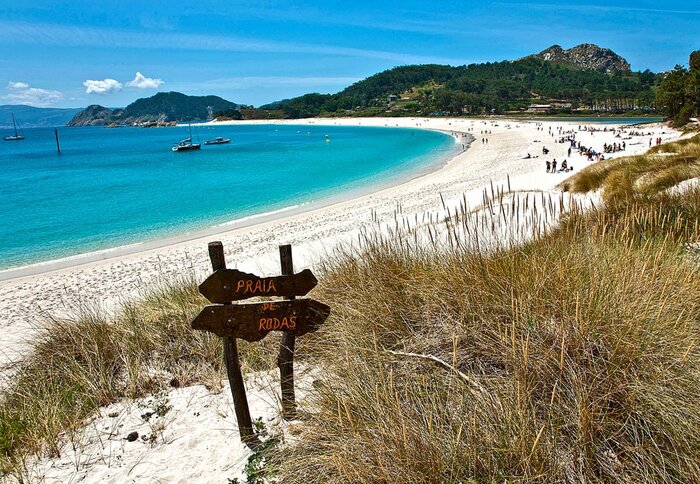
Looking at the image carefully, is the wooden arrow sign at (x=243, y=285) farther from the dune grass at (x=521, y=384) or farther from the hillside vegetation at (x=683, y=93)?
the hillside vegetation at (x=683, y=93)

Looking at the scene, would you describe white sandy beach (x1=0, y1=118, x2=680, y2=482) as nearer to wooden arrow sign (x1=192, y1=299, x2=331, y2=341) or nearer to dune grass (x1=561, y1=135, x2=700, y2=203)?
wooden arrow sign (x1=192, y1=299, x2=331, y2=341)

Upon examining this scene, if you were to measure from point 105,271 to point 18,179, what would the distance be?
40.1 metres

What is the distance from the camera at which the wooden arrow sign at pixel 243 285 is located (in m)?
3.14

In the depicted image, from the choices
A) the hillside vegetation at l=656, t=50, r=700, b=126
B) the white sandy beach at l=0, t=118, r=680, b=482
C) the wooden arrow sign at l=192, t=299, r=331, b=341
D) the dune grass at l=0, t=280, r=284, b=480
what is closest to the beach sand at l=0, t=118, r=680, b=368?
the white sandy beach at l=0, t=118, r=680, b=482

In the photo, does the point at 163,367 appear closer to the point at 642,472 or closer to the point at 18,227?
the point at 642,472

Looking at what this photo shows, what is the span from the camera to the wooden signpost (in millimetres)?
3178

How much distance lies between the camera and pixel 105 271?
14.1 m

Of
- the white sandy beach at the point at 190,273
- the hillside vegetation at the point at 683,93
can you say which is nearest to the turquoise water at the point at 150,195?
the white sandy beach at the point at 190,273

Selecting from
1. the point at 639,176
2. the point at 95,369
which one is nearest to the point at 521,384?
the point at 95,369

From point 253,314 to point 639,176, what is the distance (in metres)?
10.8

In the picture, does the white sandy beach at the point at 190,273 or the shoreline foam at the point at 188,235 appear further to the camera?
the shoreline foam at the point at 188,235

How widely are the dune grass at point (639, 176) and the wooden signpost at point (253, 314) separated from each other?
601cm

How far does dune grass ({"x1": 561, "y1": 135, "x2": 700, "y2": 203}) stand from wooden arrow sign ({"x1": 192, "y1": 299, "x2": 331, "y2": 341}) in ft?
19.6

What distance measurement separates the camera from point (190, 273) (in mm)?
9148
